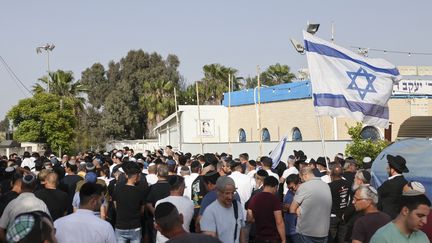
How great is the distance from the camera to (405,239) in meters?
4.84

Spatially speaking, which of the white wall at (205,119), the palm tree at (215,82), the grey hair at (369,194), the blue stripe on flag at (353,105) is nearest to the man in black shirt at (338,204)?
the blue stripe on flag at (353,105)

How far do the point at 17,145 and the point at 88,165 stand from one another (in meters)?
26.2

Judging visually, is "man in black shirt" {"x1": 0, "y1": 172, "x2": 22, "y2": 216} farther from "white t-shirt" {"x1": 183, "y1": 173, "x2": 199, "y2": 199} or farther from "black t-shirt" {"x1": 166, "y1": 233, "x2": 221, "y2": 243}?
"black t-shirt" {"x1": 166, "y1": 233, "x2": 221, "y2": 243}

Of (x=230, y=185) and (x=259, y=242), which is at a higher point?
(x=230, y=185)

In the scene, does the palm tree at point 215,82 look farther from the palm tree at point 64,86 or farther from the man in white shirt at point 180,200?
the man in white shirt at point 180,200

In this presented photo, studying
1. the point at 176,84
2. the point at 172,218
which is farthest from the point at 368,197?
the point at 176,84

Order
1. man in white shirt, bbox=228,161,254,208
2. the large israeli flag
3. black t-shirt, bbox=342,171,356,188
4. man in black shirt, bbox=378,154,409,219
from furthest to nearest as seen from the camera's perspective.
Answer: the large israeli flag
black t-shirt, bbox=342,171,356,188
man in white shirt, bbox=228,161,254,208
man in black shirt, bbox=378,154,409,219

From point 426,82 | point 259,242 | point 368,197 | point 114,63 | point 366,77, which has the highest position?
point 114,63

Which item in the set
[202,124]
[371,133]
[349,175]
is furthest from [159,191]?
[202,124]

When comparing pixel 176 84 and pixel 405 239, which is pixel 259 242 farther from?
pixel 176 84

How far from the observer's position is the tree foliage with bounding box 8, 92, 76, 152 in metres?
39.2

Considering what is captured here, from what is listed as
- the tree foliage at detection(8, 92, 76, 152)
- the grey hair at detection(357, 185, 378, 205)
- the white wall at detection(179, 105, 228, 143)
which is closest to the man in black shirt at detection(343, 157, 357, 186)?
the grey hair at detection(357, 185, 378, 205)

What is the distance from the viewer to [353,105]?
12.6 meters

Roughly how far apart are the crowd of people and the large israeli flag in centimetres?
109
